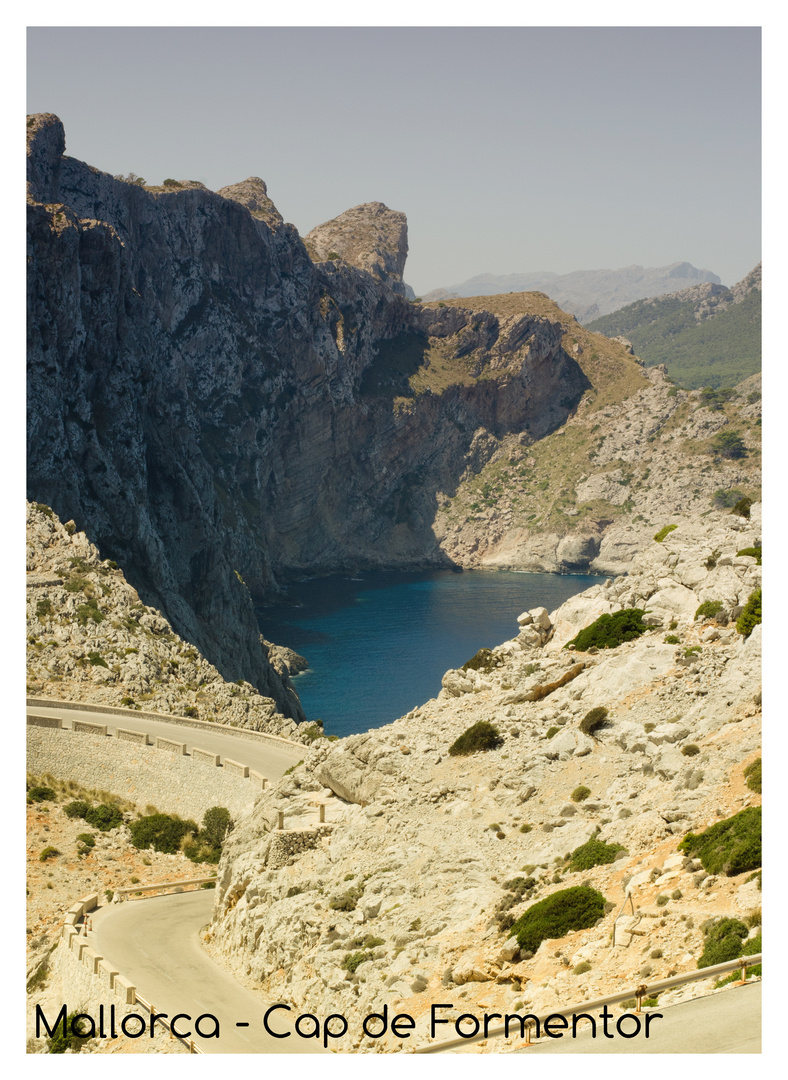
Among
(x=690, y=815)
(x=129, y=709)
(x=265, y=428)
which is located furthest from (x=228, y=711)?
(x=265, y=428)

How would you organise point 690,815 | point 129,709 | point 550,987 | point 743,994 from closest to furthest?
point 743,994 → point 550,987 → point 690,815 → point 129,709

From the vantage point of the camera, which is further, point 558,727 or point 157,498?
point 157,498

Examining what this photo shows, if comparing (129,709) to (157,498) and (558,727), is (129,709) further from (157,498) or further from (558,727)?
(157,498)

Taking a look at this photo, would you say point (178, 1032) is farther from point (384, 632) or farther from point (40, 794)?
point (384, 632)

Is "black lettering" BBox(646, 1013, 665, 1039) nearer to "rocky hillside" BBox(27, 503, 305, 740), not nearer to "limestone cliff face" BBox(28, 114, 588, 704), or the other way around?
"rocky hillside" BBox(27, 503, 305, 740)

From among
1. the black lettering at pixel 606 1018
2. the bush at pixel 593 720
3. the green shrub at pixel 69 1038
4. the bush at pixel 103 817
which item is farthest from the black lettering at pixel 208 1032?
the bush at pixel 103 817

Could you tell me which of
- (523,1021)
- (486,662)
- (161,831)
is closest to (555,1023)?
(523,1021)

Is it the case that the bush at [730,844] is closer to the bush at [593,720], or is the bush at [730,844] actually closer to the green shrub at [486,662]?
the bush at [593,720]
